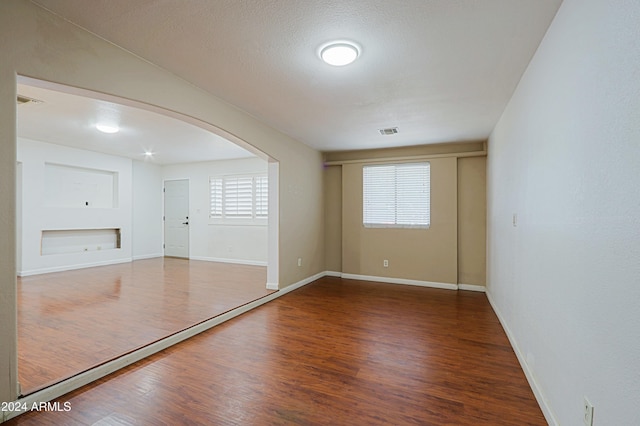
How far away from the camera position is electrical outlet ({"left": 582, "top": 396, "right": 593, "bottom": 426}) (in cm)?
131

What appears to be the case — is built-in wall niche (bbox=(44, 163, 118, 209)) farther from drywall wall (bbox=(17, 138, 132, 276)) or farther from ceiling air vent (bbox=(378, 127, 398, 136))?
ceiling air vent (bbox=(378, 127, 398, 136))

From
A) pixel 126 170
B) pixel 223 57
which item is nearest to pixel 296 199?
pixel 223 57

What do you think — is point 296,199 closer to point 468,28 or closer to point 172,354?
point 172,354

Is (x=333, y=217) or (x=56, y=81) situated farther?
(x=333, y=217)

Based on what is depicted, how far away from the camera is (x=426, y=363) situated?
99.7 inches

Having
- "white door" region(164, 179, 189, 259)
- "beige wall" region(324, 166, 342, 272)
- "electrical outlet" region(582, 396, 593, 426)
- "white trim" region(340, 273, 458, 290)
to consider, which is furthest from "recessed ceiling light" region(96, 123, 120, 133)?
"electrical outlet" region(582, 396, 593, 426)

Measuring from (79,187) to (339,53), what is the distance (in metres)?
7.05

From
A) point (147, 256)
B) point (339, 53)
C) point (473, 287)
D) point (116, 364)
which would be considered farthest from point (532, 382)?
point (147, 256)

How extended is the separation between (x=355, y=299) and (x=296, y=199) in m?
1.90

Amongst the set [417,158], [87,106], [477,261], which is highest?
[87,106]

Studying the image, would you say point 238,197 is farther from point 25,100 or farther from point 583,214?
point 583,214

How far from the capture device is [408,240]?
5406 millimetres

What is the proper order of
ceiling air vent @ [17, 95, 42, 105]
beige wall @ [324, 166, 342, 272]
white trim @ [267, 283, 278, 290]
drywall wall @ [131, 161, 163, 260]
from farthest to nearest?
drywall wall @ [131, 161, 163, 260] → beige wall @ [324, 166, 342, 272] → white trim @ [267, 283, 278, 290] → ceiling air vent @ [17, 95, 42, 105]

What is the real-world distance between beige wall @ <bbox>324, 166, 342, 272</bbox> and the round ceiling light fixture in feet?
12.2
